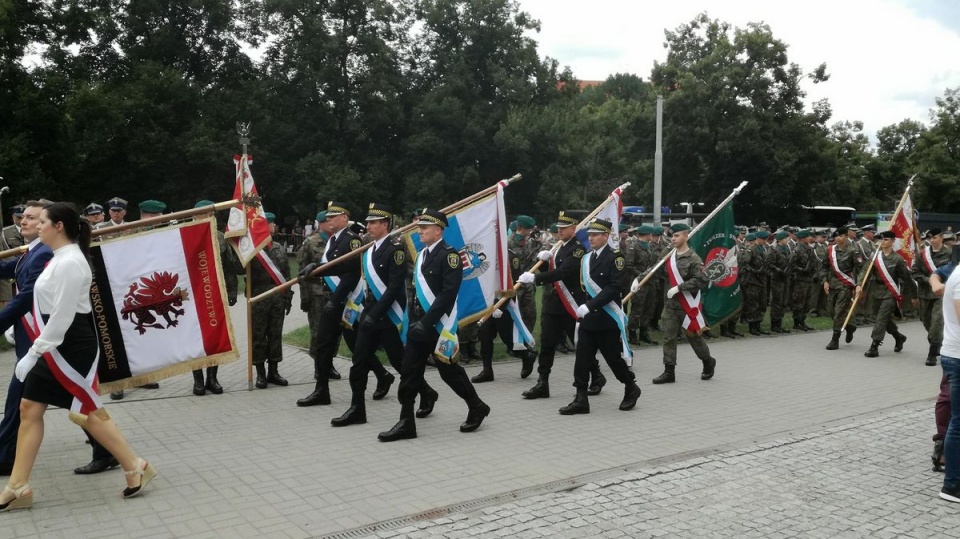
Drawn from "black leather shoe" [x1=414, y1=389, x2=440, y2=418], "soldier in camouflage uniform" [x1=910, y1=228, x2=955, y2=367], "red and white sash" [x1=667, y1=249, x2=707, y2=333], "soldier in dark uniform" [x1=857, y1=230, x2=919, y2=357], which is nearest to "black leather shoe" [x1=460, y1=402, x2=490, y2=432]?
"black leather shoe" [x1=414, y1=389, x2=440, y2=418]

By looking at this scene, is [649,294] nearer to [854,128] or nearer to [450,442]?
[450,442]

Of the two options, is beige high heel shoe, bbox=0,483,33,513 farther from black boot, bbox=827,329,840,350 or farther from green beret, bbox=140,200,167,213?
black boot, bbox=827,329,840,350

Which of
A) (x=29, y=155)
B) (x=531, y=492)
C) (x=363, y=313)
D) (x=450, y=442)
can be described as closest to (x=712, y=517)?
(x=531, y=492)

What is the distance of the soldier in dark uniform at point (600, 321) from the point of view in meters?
8.05

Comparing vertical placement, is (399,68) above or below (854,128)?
above

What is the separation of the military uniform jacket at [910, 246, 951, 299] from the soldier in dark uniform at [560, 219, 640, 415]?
6320 mm

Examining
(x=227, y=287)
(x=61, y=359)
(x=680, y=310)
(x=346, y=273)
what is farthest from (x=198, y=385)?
(x=680, y=310)

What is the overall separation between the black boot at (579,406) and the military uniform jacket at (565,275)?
119 cm

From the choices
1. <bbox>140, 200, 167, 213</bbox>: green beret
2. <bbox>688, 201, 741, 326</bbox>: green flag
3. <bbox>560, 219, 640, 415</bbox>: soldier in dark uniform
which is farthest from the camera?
<bbox>688, 201, 741, 326</bbox>: green flag

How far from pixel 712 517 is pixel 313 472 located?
2.84m

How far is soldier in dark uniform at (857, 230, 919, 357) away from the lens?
1248 cm

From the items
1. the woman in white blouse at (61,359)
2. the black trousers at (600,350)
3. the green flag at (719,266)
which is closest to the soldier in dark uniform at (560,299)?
the black trousers at (600,350)

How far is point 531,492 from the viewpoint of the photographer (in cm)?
559

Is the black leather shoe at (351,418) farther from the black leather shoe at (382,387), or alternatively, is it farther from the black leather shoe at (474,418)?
the black leather shoe at (382,387)
